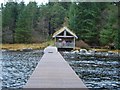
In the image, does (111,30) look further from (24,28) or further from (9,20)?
(9,20)

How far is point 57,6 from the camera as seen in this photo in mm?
34062

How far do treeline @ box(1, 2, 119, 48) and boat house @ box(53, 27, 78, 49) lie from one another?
1.36m

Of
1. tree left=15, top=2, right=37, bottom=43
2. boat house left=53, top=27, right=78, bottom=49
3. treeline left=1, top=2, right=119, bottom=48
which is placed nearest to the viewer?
boat house left=53, top=27, right=78, bottom=49

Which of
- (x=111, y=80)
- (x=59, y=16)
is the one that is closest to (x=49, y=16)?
(x=59, y=16)

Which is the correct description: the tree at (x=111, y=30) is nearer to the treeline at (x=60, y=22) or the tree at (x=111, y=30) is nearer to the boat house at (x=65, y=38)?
the treeline at (x=60, y=22)

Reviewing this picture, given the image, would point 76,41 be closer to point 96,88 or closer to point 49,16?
Answer: point 49,16

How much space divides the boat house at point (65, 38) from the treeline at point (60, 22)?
4.45 feet

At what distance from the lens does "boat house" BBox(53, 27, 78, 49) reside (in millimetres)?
25825

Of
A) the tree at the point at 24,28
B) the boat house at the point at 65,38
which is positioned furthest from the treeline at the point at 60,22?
the boat house at the point at 65,38

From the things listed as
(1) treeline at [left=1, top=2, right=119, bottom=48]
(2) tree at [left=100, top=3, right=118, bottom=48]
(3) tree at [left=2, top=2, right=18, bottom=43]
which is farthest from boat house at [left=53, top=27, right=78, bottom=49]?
(3) tree at [left=2, top=2, right=18, bottom=43]

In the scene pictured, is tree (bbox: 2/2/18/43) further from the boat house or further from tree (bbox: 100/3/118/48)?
tree (bbox: 100/3/118/48)

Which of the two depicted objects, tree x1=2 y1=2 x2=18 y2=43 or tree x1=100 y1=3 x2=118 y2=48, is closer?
tree x1=100 y1=3 x2=118 y2=48

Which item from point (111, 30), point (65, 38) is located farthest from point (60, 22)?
point (111, 30)

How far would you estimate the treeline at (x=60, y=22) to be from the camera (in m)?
26.6
